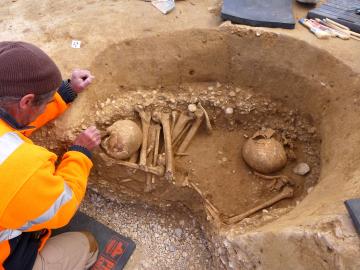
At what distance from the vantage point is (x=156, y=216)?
13.4ft

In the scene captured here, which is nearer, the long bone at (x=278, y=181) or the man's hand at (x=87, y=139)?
the man's hand at (x=87, y=139)

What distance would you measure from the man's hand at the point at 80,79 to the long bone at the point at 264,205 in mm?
2040

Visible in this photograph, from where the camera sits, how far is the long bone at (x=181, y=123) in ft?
13.9

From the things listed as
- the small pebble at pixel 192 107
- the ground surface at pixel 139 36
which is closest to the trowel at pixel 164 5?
the ground surface at pixel 139 36

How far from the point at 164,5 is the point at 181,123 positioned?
1.67 meters

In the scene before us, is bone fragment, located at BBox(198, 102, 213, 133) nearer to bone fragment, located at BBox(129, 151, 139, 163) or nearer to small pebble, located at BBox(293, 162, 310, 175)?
bone fragment, located at BBox(129, 151, 139, 163)

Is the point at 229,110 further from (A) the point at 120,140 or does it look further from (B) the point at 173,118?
(A) the point at 120,140

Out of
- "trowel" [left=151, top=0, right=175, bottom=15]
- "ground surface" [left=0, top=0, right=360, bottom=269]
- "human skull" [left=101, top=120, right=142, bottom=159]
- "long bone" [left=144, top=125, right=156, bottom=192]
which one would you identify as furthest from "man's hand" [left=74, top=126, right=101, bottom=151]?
"trowel" [left=151, top=0, right=175, bottom=15]

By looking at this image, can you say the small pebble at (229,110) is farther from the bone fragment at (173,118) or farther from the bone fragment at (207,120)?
the bone fragment at (173,118)

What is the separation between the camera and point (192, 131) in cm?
428

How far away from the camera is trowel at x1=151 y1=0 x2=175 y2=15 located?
4637 millimetres

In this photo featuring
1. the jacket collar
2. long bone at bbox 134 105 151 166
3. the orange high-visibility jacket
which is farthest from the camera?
long bone at bbox 134 105 151 166

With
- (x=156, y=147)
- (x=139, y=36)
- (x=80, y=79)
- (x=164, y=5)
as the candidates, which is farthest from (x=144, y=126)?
(x=164, y=5)

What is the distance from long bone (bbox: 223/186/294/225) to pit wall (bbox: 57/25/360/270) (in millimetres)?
262
